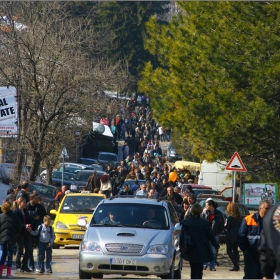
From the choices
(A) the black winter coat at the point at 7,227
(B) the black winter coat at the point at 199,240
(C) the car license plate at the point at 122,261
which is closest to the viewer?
(B) the black winter coat at the point at 199,240

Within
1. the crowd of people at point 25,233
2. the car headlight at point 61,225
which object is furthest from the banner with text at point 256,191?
the crowd of people at point 25,233

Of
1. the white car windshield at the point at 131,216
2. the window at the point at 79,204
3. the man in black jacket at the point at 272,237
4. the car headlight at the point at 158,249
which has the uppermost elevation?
the man in black jacket at the point at 272,237

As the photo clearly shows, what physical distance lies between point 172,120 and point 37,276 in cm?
1184

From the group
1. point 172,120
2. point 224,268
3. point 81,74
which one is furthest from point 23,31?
point 224,268

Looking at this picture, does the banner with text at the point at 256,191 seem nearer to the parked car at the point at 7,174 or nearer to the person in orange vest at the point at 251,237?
the person in orange vest at the point at 251,237

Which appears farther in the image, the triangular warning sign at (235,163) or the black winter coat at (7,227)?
the triangular warning sign at (235,163)

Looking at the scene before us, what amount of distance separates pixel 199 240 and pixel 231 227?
19.4 ft

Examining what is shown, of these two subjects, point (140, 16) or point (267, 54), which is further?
point (140, 16)

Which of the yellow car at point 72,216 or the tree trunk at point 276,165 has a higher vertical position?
the tree trunk at point 276,165

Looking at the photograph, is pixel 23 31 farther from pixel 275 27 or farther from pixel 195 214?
pixel 195 214

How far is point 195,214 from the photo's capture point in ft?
39.4

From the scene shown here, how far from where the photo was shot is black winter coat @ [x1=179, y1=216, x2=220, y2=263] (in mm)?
11680

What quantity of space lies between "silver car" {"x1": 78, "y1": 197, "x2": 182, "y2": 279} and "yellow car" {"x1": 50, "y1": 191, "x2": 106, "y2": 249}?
5.86 meters

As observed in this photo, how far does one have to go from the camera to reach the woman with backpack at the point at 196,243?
460 inches
